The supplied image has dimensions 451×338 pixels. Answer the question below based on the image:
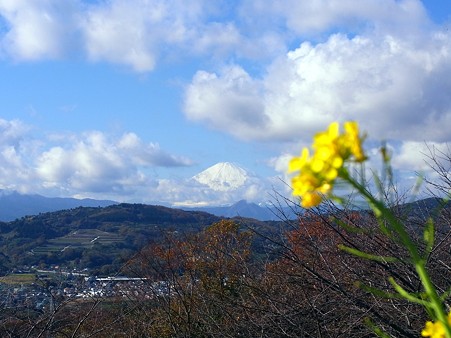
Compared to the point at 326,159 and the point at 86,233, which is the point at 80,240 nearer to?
the point at 86,233

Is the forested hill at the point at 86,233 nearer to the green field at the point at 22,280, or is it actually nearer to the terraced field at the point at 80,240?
the terraced field at the point at 80,240

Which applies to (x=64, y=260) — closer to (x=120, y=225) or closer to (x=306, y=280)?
(x=120, y=225)

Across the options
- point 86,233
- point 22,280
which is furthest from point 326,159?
point 86,233

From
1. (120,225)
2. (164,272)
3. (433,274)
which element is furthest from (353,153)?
(120,225)

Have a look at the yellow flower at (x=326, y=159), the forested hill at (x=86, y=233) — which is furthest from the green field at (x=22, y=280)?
the forested hill at (x=86, y=233)

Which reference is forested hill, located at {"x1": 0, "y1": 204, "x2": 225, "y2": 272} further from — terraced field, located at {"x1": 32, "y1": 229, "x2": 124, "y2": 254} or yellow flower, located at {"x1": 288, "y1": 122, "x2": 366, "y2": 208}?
yellow flower, located at {"x1": 288, "y1": 122, "x2": 366, "y2": 208}

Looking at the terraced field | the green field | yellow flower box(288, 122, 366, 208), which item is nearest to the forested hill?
the terraced field
